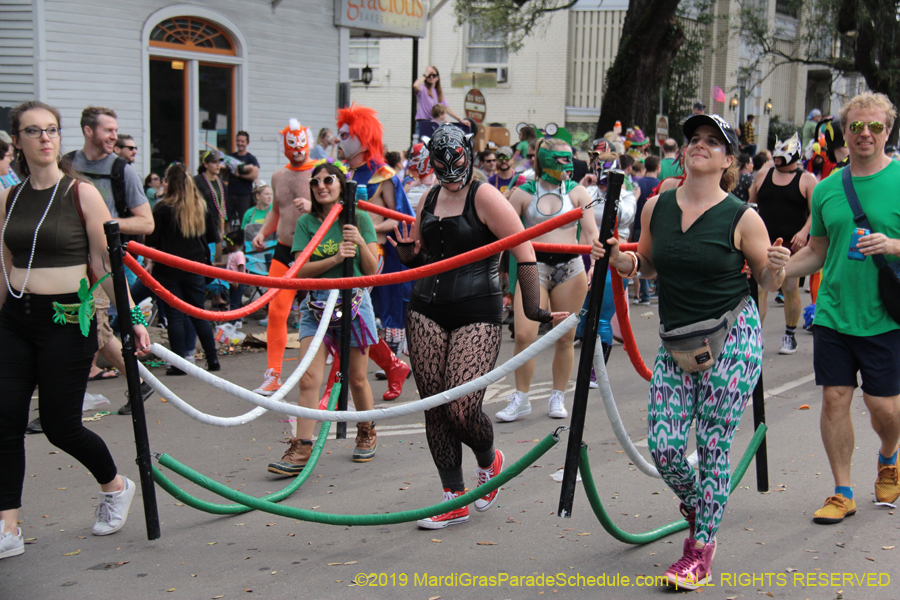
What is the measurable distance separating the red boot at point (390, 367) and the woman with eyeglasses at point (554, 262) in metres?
0.99

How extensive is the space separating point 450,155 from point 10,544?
278 cm

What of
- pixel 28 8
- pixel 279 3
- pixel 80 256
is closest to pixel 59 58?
pixel 28 8

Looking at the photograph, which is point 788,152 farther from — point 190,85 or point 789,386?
point 190,85

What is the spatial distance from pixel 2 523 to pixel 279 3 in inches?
495

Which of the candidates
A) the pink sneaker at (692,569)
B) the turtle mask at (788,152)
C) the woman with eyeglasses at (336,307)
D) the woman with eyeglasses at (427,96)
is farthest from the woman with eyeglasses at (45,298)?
the woman with eyeglasses at (427,96)

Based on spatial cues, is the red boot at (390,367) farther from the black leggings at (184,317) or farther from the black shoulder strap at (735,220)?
the black shoulder strap at (735,220)

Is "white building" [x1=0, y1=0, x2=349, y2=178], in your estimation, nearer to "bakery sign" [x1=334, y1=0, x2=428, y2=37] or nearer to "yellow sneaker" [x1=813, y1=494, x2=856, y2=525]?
"bakery sign" [x1=334, y1=0, x2=428, y2=37]

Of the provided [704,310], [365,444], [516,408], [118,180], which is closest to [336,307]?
[365,444]

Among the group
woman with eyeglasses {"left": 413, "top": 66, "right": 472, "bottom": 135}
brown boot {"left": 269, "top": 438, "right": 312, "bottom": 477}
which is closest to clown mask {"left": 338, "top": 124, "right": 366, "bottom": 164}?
brown boot {"left": 269, "top": 438, "right": 312, "bottom": 477}

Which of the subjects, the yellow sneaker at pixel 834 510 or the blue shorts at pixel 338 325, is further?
the blue shorts at pixel 338 325

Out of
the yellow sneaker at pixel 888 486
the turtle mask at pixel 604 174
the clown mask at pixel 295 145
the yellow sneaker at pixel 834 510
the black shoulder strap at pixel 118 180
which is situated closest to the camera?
the turtle mask at pixel 604 174

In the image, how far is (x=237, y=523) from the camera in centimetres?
460

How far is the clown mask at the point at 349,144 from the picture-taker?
757cm

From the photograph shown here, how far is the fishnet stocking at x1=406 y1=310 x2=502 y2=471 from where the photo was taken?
432 cm
